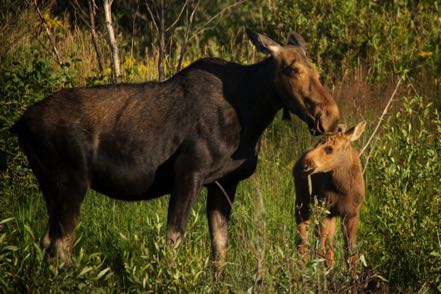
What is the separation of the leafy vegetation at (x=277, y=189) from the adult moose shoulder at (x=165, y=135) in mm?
356

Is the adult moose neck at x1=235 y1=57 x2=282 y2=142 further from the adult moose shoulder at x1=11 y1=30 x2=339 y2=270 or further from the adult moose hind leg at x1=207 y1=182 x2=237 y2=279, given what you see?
the adult moose hind leg at x1=207 y1=182 x2=237 y2=279

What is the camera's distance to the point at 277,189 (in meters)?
9.85

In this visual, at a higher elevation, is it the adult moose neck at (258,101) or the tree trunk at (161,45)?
the adult moose neck at (258,101)

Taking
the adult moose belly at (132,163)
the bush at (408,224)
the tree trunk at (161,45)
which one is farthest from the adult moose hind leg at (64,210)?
the tree trunk at (161,45)

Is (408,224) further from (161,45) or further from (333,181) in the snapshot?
(161,45)

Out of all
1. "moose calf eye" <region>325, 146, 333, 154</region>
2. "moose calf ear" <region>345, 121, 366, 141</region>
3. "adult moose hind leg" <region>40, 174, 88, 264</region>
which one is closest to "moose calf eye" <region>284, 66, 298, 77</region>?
"moose calf eye" <region>325, 146, 333, 154</region>

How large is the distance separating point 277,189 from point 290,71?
7.23 ft

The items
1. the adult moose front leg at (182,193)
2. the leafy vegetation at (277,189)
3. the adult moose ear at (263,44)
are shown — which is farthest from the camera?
the adult moose ear at (263,44)

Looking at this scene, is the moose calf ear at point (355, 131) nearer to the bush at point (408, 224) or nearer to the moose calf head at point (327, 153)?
the moose calf head at point (327, 153)

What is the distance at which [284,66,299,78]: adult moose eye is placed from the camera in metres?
7.82

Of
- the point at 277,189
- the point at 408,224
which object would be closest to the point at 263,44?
the point at 408,224

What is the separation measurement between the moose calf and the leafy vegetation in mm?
184

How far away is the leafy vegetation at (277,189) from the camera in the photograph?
6828 millimetres

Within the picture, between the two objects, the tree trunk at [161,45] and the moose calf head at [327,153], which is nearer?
the moose calf head at [327,153]
